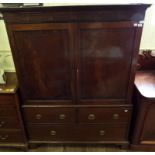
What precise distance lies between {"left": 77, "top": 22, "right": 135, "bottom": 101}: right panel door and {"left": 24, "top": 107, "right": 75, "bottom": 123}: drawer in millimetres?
242

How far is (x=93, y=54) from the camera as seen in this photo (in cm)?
147

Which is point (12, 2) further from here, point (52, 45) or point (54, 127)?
point (54, 127)

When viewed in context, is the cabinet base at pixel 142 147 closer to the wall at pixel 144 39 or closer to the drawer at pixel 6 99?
the wall at pixel 144 39

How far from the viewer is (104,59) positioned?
1495 mm

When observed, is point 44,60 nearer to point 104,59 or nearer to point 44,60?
point 44,60

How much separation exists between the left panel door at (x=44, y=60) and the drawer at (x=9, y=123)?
286 millimetres

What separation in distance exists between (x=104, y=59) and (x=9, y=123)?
3.77ft

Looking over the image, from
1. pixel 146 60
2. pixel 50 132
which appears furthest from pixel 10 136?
Result: pixel 146 60

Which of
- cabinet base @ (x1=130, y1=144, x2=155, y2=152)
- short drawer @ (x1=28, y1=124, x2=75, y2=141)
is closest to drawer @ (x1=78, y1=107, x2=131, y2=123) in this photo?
short drawer @ (x1=28, y1=124, x2=75, y2=141)

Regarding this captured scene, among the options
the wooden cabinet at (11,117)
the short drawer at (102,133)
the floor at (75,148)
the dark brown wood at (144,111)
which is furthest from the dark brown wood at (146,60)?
the wooden cabinet at (11,117)

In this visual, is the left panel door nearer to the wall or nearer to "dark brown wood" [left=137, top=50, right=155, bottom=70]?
the wall

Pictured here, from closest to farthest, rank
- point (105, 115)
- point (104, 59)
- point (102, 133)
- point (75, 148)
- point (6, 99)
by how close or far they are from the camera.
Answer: point (104, 59), point (6, 99), point (105, 115), point (102, 133), point (75, 148)

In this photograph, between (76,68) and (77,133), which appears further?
(77,133)

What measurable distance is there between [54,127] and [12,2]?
4.14 feet
